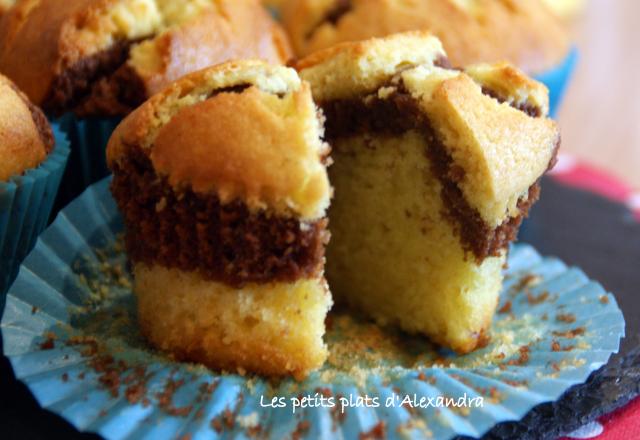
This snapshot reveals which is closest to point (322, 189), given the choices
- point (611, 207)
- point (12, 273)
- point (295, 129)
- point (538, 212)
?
point (295, 129)

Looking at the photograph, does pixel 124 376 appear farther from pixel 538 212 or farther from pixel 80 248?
pixel 538 212

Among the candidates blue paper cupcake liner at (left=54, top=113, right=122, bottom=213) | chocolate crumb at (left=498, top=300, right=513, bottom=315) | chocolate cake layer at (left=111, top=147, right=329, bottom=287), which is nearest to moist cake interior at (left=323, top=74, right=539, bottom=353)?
chocolate crumb at (left=498, top=300, right=513, bottom=315)

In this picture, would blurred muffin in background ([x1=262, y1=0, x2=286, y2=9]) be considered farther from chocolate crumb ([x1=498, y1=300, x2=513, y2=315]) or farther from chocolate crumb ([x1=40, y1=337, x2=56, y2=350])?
chocolate crumb ([x1=40, y1=337, x2=56, y2=350])

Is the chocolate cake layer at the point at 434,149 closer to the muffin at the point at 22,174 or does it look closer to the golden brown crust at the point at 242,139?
the golden brown crust at the point at 242,139

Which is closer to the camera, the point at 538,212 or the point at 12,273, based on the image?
the point at 12,273

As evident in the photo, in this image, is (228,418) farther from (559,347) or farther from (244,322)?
(559,347)
